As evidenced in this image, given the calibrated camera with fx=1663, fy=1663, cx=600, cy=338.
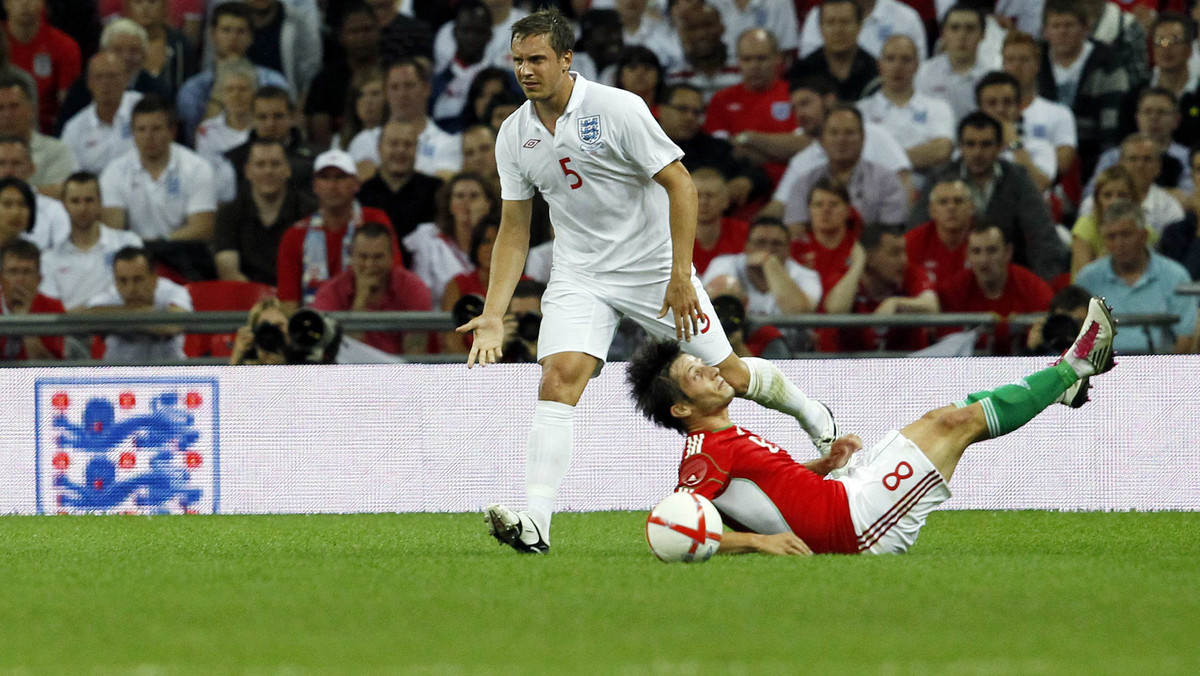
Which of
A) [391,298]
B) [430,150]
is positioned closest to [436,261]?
[391,298]

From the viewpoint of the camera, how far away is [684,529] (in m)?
6.07

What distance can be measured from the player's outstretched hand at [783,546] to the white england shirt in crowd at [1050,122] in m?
6.69

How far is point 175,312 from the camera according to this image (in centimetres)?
994

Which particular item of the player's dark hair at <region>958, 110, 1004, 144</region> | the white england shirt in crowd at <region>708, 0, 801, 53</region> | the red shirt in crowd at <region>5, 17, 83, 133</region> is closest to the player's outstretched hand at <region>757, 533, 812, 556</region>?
the player's dark hair at <region>958, 110, 1004, 144</region>

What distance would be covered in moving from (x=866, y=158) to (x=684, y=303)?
5.58 metres

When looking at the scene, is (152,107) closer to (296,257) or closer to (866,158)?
(296,257)

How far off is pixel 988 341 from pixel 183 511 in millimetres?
4864

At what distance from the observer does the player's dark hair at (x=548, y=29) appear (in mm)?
6473

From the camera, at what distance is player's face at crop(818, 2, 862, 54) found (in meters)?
12.6

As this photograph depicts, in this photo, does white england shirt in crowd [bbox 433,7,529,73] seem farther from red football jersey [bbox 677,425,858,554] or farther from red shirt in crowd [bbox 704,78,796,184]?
red football jersey [bbox 677,425,858,554]

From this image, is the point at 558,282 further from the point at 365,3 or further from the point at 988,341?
the point at 365,3

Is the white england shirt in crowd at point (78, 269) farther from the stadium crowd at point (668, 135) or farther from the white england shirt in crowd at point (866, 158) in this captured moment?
the white england shirt in crowd at point (866, 158)

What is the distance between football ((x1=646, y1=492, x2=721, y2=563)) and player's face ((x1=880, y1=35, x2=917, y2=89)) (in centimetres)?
679

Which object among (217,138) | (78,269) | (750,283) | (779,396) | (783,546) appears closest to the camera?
(783,546)
